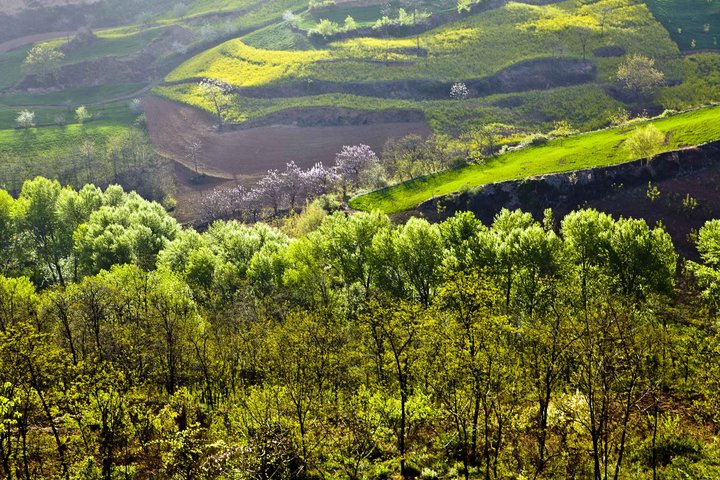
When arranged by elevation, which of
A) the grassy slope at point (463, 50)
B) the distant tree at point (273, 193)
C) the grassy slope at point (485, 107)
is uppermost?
the grassy slope at point (463, 50)

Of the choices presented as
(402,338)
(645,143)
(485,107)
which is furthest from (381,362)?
(485,107)

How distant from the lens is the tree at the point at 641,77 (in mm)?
137125

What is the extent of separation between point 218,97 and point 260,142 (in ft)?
→ 84.1

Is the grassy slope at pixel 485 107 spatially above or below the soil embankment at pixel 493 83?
below

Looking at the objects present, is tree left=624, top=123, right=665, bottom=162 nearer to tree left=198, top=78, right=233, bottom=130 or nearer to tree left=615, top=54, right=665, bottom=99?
tree left=615, top=54, right=665, bottom=99

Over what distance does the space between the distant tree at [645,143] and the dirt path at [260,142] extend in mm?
63018

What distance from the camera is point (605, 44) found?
16062cm

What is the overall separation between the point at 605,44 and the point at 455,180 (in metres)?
Result: 93.8

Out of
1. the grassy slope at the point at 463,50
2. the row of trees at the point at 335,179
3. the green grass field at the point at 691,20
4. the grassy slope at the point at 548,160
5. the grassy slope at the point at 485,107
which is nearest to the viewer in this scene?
the grassy slope at the point at 548,160

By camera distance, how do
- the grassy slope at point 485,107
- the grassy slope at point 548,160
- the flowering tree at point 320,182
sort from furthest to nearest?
the grassy slope at point 485,107 → the flowering tree at point 320,182 → the grassy slope at point 548,160

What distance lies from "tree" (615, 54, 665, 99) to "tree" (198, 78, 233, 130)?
363 ft

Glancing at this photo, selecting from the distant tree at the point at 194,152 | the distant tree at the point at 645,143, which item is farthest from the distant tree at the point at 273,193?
the distant tree at the point at 645,143

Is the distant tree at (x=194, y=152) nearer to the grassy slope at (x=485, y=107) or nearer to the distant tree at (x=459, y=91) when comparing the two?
the grassy slope at (x=485, y=107)

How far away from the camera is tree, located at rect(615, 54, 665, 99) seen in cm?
13712
